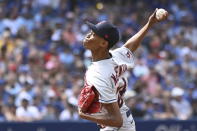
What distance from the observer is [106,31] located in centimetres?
604

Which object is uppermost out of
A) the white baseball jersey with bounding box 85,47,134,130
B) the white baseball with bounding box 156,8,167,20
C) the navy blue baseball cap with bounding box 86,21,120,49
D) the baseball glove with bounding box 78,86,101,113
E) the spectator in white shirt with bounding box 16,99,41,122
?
the white baseball with bounding box 156,8,167,20

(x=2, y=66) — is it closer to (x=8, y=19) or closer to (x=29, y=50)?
(x=29, y=50)

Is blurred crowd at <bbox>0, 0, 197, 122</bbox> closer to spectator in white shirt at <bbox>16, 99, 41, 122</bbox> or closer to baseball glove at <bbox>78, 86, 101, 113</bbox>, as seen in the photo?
spectator in white shirt at <bbox>16, 99, 41, 122</bbox>

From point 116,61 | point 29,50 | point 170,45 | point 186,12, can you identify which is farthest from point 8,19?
point 116,61

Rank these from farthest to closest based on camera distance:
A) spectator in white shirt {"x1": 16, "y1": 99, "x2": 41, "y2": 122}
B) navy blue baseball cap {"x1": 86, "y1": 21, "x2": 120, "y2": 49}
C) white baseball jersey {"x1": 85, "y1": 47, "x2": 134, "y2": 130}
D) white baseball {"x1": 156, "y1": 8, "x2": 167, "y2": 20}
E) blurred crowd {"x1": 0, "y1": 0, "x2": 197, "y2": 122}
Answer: blurred crowd {"x1": 0, "y1": 0, "x2": 197, "y2": 122} → spectator in white shirt {"x1": 16, "y1": 99, "x2": 41, "y2": 122} → white baseball {"x1": 156, "y1": 8, "x2": 167, "y2": 20} → navy blue baseball cap {"x1": 86, "y1": 21, "x2": 120, "y2": 49} → white baseball jersey {"x1": 85, "y1": 47, "x2": 134, "y2": 130}

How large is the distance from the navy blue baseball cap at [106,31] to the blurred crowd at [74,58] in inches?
193

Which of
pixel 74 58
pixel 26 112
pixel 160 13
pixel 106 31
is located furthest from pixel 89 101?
pixel 74 58

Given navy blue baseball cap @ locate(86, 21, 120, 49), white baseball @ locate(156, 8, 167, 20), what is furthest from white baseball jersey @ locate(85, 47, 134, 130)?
white baseball @ locate(156, 8, 167, 20)

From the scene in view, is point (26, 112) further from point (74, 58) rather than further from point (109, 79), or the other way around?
point (109, 79)

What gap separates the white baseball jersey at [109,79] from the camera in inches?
231

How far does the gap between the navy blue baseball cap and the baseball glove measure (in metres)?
0.50

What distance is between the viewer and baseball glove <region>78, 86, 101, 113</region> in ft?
19.4

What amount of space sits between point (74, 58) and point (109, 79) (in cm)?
791

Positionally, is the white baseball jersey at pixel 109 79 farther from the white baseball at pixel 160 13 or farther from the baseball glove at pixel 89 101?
the white baseball at pixel 160 13
